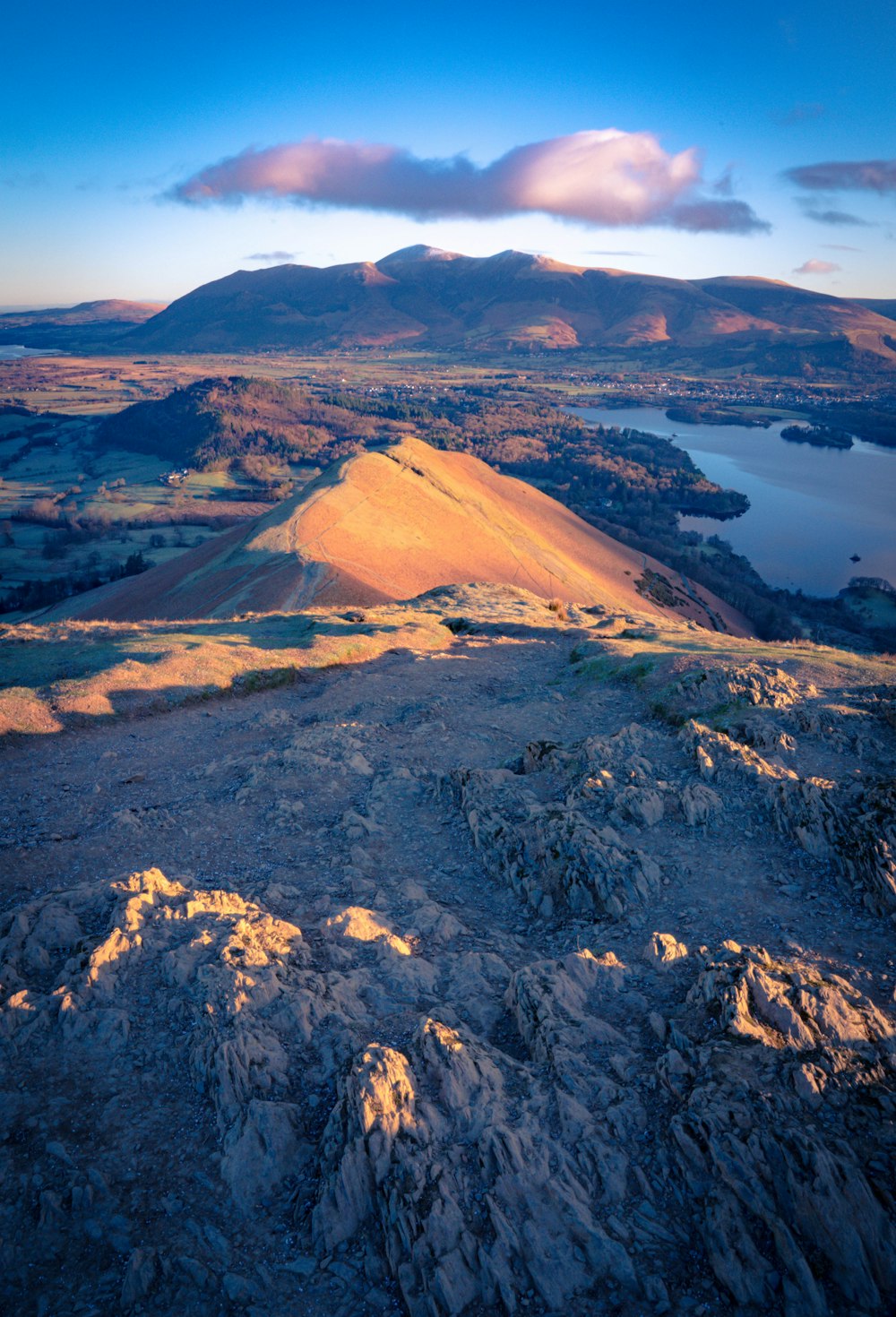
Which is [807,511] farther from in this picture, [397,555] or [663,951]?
[663,951]

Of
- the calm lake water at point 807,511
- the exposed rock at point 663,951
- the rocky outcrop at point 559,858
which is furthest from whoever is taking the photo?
the calm lake water at point 807,511

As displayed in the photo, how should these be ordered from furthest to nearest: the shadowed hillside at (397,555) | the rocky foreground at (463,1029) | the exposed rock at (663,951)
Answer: the shadowed hillside at (397,555), the exposed rock at (663,951), the rocky foreground at (463,1029)

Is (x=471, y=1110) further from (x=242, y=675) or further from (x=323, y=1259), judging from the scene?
(x=242, y=675)

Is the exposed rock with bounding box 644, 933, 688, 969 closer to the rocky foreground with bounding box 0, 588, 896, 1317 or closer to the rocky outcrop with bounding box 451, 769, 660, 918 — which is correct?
the rocky foreground with bounding box 0, 588, 896, 1317

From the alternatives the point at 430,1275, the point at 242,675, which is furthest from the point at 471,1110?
the point at 242,675

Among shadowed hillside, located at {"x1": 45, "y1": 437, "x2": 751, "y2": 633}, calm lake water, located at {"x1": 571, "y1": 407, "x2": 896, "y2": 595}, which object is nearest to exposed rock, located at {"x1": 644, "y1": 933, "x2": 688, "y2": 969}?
shadowed hillside, located at {"x1": 45, "y1": 437, "x2": 751, "y2": 633}

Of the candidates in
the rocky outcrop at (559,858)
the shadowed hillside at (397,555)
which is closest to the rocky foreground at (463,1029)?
the rocky outcrop at (559,858)

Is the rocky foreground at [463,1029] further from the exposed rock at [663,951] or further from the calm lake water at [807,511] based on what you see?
the calm lake water at [807,511]

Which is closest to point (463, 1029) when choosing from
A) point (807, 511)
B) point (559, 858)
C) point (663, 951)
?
point (663, 951)
